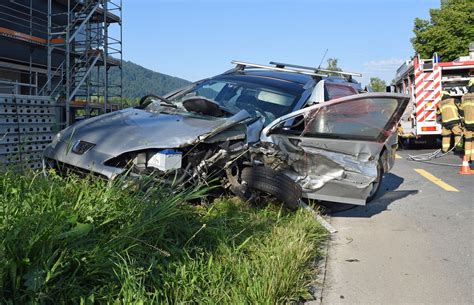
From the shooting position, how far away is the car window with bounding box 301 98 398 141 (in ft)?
16.8

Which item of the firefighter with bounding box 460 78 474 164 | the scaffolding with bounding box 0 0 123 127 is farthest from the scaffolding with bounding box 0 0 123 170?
the firefighter with bounding box 460 78 474 164

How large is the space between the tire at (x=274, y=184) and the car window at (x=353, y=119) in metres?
0.74

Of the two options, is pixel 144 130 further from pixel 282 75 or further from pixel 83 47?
pixel 83 47

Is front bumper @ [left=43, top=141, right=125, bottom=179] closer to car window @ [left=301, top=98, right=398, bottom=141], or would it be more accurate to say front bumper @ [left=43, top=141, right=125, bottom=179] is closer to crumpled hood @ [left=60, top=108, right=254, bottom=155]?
crumpled hood @ [left=60, top=108, right=254, bottom=155]

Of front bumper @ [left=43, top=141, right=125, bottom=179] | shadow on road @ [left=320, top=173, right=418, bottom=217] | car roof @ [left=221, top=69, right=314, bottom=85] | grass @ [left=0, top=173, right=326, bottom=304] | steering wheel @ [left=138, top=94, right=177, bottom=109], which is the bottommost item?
shadow on road @ [left=320, top=173, right=418, bottom=217]

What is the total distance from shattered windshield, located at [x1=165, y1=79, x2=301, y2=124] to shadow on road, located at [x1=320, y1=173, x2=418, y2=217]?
1423mm

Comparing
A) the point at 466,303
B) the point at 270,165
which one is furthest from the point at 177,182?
the point at 466,303

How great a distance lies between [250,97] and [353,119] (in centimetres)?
157

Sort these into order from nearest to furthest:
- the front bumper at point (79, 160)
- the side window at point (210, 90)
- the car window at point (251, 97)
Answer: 1. the front bumper at point (79, 160)
2. the car window at point (251, 97)
3. the side window at point (210, 90)

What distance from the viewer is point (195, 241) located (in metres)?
3.62

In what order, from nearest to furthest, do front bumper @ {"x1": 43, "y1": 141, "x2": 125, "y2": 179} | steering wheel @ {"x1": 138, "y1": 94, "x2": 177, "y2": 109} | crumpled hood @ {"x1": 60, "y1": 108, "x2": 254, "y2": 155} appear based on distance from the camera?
front bumper @ {"x1": 43, "y1": 141, "x2": 125, "y2": 179}, crumpled hood @ {"x1": 60, "y1": 108, "x2": 254, "y2": 155}, steering wheel @ {"x1": 138, "y1": 94, "x2": 177, "y2": 109}

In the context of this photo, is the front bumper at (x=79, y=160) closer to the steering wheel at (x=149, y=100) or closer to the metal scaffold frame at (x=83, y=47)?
the steering wheel at (x=149, y=100)

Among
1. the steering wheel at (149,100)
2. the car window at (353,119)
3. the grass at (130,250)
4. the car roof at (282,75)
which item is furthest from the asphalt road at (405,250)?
the steering wheel at (149,100)

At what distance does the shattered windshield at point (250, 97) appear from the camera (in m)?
5.88
